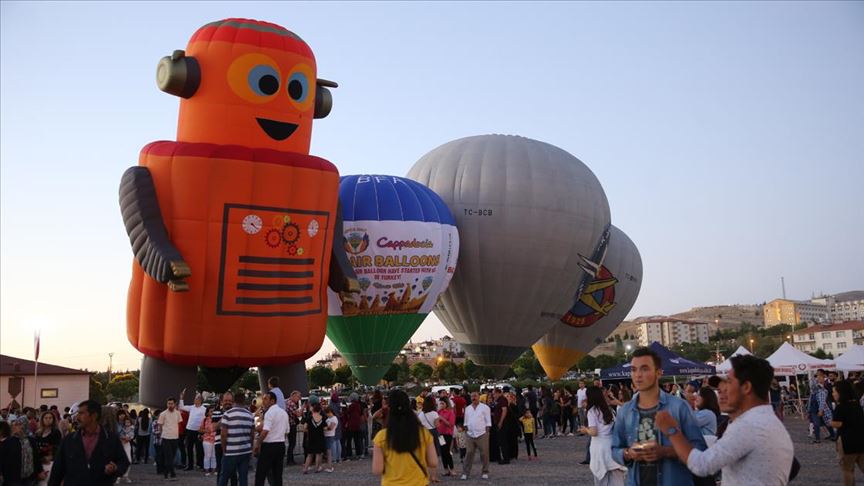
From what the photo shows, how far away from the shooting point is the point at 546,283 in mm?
22750

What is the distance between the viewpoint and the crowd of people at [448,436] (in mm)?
2963

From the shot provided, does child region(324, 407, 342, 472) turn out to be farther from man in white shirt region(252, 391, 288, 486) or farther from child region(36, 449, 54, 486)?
child region(36, 449, 54, 486)

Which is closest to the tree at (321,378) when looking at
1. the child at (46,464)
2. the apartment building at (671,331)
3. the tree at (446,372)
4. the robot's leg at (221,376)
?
the tree at (446,372)

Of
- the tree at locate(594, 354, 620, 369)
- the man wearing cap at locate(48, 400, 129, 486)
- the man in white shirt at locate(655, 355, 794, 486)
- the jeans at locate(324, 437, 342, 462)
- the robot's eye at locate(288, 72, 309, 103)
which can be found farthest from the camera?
the tree at locate(594, 354, 620, 369)

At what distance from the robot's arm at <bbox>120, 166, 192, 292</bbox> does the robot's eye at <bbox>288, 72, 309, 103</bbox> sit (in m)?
2.61

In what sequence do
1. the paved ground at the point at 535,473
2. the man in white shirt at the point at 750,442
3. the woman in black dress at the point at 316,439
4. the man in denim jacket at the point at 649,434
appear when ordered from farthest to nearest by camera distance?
the woman in black dress at the point at 316,439 → the paved ground at the point at 535,473 → the man in denim jacket at the point at 649,434 → the man in white shirt at the point at 750,442

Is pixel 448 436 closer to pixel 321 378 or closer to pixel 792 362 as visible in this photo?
pixel 792 362

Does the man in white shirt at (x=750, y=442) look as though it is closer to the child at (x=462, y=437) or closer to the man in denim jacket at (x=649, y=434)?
the man in denim jacket at (x=649, y=434)

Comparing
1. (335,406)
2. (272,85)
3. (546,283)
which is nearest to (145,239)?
(272,85)

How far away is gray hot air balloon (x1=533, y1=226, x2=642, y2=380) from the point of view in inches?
1088

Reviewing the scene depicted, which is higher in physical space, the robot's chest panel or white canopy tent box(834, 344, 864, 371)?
the robot's chest panel

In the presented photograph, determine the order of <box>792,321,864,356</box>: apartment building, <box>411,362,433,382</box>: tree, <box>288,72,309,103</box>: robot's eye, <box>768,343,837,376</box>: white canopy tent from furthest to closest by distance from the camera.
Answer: <box>792,321,864,356</box>: apartment building, <box>411,362,433,382</box>: tree, <box>768,343,837,376</box>: white canopy tent, <box>288,72,309,103</box>: robot's eye

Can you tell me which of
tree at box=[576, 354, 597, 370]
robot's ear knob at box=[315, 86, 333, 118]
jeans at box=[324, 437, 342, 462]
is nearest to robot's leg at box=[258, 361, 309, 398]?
jeans at box=[324, 437, 342, 462]

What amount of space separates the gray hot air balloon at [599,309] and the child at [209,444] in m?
17.5
